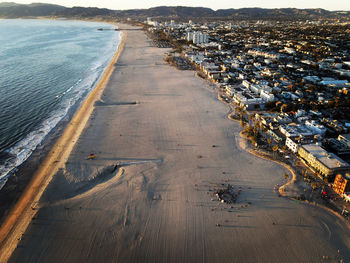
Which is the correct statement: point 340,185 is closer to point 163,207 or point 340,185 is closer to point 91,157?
point 163,207

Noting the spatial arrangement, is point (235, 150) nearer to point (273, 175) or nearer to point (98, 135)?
point (273, 175)

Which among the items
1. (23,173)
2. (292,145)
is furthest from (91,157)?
(292,145)

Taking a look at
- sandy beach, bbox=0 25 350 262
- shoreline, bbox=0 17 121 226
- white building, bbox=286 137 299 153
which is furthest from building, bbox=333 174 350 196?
shoreline, bbox=0 17 121 226

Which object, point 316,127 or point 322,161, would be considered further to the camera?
point 316,127

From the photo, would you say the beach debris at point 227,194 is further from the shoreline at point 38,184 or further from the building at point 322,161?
the shoreline at point 38,184

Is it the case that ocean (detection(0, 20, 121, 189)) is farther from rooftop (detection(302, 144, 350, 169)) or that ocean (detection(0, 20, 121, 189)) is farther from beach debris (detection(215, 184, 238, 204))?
rooftop (detection(302, 144, 350, 169))

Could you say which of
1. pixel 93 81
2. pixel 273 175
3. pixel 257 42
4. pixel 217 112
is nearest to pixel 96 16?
pixel 257 42
